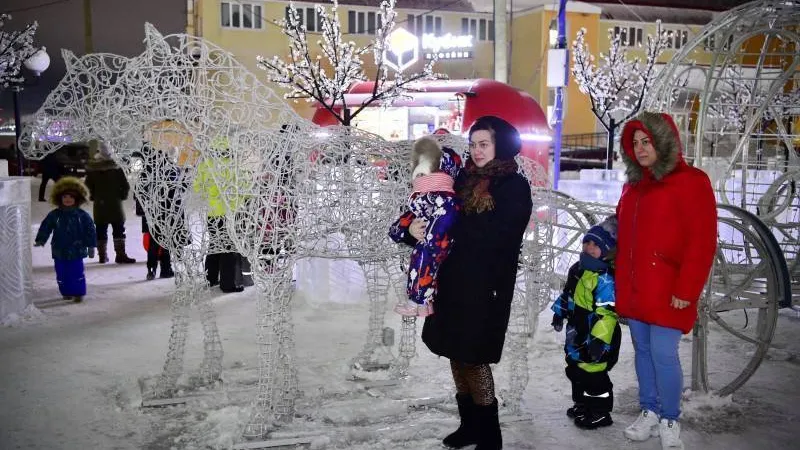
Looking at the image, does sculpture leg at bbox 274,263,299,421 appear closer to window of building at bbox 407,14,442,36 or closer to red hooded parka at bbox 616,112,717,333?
red hooded parka at bbox 616,112,717,333

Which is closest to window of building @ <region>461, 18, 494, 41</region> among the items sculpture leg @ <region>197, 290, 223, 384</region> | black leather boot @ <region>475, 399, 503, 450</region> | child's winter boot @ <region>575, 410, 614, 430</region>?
sculpture leg @ <region>197, 290, 223, 384</region>

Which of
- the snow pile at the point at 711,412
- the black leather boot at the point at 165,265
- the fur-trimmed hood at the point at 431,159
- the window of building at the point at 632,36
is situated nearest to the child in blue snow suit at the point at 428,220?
the fur-trimmed hood at the point at 431,159

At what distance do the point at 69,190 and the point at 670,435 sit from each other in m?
6.46

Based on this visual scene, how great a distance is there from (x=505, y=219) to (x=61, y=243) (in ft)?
18.2

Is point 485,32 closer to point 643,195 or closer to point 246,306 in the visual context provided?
point 246,306

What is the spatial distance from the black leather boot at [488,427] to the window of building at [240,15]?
833 inches

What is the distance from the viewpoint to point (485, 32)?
1001 inches

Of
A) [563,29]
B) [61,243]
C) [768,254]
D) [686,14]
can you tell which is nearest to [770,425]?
[768,254]

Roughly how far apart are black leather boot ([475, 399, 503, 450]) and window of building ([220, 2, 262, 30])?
2116 cm

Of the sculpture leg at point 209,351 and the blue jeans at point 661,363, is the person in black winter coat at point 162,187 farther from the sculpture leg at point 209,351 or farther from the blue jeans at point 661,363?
the blue jeans at point 661,363

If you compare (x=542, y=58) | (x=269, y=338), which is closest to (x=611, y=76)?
(x=542, y=58)

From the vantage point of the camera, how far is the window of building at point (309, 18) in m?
22.7

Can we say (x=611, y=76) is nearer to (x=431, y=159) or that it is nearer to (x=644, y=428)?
(x=644, y=428)

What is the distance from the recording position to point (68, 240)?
6.91 meters
